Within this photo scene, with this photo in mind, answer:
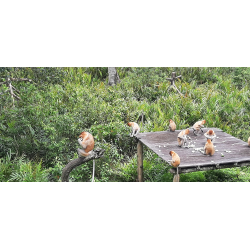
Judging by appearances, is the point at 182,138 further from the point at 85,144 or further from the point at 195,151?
the point at 85,144

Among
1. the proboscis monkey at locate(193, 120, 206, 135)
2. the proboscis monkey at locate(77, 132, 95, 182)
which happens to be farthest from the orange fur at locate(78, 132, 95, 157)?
the proboscis monkey at locate(193, 120, 206, 135)

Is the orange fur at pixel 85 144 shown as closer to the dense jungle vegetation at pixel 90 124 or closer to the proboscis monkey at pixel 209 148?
the dense jungle vegetation at pixel 90 124

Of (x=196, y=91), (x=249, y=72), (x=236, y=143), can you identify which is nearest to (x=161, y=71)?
(x=196, y=91)

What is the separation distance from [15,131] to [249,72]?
826cm

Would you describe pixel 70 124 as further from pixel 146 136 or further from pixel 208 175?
pixel 208 175

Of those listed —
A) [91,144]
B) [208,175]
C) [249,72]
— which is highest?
[249,72]

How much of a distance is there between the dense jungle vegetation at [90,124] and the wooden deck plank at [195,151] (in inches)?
32.4

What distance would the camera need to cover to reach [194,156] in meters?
4.29

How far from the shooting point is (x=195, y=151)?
4496mm

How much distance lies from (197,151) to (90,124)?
299cm

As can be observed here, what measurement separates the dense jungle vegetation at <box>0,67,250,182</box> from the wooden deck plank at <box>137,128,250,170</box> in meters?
0.82

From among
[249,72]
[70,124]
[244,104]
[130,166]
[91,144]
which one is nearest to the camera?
[91,144]

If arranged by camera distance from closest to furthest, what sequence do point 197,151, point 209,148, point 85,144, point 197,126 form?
1. point 85,144
2. point 209,148
3. point 197,151
4. point 197,126

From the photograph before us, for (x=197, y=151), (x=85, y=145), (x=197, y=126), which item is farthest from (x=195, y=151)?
(x=85, y=145)
